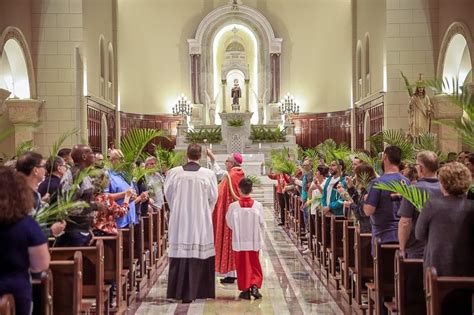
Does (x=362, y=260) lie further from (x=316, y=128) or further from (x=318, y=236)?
(x=316, y=128)

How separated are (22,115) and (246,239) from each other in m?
10.7

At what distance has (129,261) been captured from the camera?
314 inches

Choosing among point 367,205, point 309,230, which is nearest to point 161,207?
point 309,230

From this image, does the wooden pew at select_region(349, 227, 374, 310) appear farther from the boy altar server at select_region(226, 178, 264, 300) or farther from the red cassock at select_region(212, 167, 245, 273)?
the red cassock at select_region(212, 167, 245, 273)

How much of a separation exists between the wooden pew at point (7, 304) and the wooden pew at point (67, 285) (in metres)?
1.24

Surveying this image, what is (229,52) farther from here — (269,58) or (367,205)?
(367,205)

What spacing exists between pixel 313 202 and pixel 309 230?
3.70ft

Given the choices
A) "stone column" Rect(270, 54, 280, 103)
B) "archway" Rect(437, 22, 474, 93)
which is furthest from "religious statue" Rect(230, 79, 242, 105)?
"archway" Rect(437, 22, 474, 93)

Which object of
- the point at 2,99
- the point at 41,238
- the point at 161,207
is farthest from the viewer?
the point at 2,99

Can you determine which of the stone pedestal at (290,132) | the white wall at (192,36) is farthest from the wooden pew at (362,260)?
the white wall at (192,36)

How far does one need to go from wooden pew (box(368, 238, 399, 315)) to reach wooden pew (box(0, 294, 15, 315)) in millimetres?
3284

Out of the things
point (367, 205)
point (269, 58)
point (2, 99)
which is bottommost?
point (367, 205)

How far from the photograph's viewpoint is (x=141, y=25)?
28094mm

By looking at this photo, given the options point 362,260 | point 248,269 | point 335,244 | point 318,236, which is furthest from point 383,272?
point 318,236
